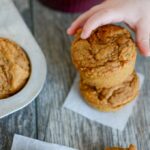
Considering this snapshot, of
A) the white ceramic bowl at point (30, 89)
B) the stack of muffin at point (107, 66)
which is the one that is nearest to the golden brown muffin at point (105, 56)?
the stack of muffin at point (107, 66)

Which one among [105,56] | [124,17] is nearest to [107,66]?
[105,56]

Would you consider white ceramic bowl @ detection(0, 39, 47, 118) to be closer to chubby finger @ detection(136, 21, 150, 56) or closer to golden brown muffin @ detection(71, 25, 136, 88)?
golden brown muffin @ detection(71, 25, 136, 88)

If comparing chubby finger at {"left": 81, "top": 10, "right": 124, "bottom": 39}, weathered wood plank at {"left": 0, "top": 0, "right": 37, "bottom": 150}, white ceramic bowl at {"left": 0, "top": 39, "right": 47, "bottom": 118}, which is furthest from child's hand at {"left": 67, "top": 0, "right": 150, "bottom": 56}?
weathered wood plank at {"left": 0, "top": 0, "right": 37, "bottom": 150}

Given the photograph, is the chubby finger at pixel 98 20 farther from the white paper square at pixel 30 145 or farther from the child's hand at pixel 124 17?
the white paper square at pixel 30 145

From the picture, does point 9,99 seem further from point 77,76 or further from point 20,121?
point 77,76

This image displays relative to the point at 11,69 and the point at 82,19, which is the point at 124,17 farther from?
the point at 11,69

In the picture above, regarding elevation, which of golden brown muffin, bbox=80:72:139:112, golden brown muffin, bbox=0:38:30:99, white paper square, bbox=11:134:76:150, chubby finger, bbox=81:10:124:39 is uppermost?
chubby finger, bbox=81:10:124:39

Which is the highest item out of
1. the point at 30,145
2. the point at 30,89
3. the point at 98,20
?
the point at 98,20
